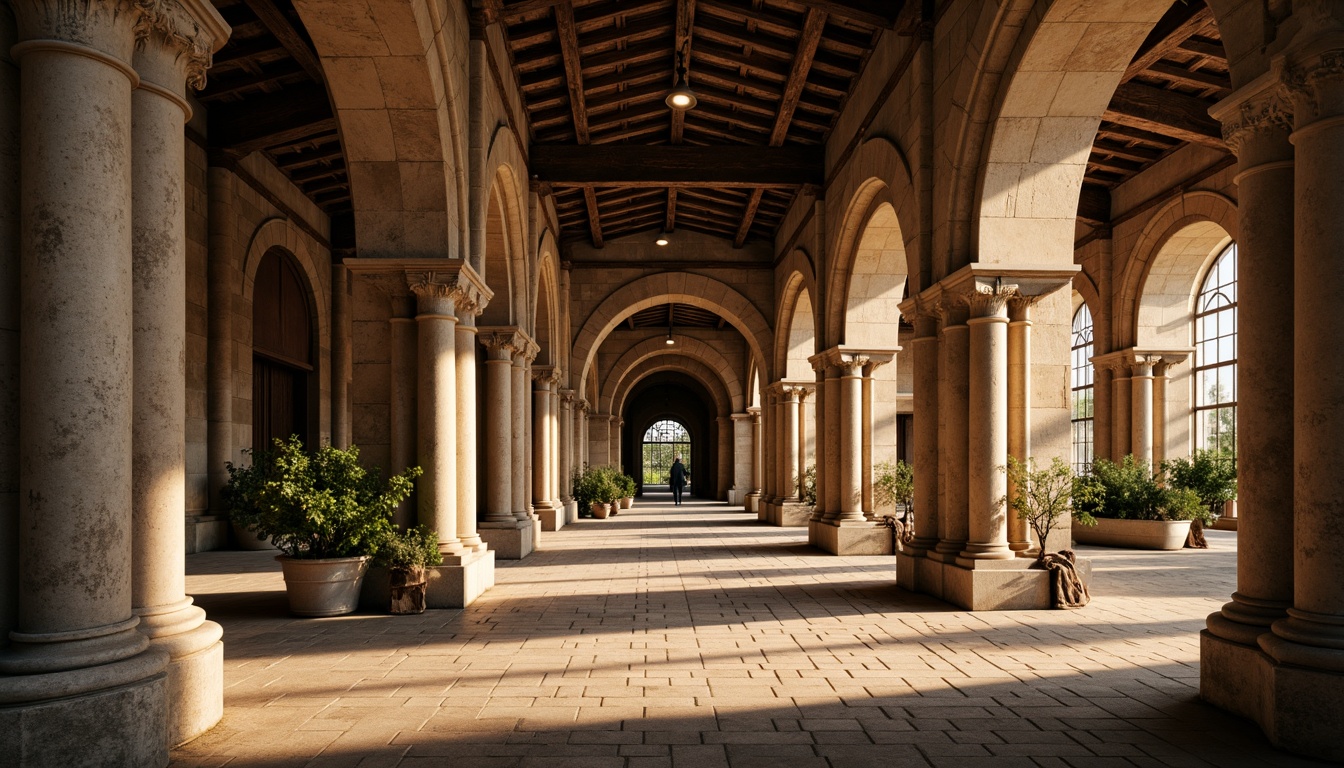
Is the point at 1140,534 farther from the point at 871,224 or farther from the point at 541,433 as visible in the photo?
the point at 541,433

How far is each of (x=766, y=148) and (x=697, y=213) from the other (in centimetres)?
422

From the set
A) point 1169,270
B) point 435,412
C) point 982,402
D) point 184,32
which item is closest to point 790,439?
point 1169,270

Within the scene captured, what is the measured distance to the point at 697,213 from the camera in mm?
16766

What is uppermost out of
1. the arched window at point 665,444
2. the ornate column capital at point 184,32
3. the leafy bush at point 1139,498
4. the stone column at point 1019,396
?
the ornate column capital at point 184,32

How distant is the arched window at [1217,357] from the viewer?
1576cm

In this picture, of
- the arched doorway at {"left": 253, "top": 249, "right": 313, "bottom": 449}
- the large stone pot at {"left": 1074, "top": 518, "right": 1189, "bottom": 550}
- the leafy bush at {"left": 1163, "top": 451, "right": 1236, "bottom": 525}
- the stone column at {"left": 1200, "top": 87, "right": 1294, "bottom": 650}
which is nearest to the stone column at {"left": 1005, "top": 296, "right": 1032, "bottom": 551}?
the stone column at {"left": 1200, "top": 87, "right": 1294, "bottom": 650}

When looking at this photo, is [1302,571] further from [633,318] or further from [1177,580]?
[633,318]

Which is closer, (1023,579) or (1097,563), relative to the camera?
(1023,579)

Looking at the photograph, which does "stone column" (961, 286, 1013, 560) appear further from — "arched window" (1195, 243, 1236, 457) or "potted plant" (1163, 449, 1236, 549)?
"arched window" (1195, 243, 1236, 457)

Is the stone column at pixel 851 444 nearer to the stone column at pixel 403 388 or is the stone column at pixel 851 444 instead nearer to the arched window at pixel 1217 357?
the stone column at pixel 403 388

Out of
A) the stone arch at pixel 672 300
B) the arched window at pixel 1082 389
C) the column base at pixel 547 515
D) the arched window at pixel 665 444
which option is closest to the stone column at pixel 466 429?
the column base at pixel 547 515

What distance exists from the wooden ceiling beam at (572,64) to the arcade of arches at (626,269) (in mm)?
55

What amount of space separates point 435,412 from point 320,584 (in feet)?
5.11

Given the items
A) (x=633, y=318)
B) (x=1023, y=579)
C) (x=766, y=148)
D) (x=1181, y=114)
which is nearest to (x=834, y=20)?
(x=766, y=148)
